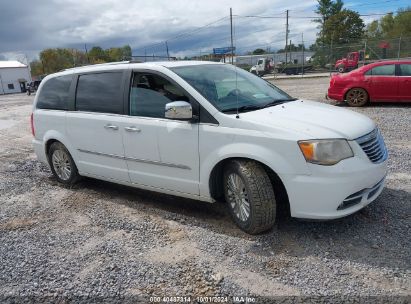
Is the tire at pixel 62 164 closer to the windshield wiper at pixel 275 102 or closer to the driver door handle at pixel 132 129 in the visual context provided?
the driver door handle at pixel 132 129

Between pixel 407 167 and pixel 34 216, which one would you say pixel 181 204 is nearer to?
pixel 34 216

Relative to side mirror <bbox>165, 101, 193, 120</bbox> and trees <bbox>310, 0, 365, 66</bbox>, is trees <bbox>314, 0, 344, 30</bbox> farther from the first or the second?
side mirror <bbox>165, 101, 193, 120</bbox>

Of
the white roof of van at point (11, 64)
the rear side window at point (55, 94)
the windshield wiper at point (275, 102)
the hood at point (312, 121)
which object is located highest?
the white roof of van at point (11, 64)

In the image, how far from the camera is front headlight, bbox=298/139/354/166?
134 inches

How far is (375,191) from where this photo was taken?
382 cm

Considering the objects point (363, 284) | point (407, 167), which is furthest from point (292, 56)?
point (363, 284)

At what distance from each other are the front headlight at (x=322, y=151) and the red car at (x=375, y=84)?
9.41m

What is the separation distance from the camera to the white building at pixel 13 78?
6956 centimetres

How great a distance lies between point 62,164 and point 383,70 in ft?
32.7

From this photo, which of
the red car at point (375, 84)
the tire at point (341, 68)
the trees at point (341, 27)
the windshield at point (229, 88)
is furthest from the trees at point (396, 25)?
the windshield at point (229, 88)

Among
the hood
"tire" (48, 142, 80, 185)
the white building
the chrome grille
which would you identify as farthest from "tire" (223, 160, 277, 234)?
the white building

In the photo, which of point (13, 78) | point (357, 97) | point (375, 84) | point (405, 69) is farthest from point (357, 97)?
point (13, 78)

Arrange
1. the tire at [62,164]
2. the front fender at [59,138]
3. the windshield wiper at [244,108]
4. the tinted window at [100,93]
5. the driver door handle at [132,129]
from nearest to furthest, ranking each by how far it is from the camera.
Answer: the windshield wiper at [244,108] → the driver door handle at [132,129] → the tinted window at [100,93] → the front fender at [59,138] → the tire at [62,164]

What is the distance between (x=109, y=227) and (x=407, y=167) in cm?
437
